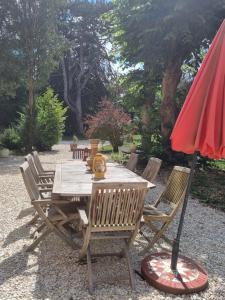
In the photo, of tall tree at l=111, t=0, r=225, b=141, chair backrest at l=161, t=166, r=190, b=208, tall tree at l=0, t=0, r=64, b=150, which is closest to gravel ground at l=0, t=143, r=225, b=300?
chair backrest at l=161, t=166, r=190, b=208

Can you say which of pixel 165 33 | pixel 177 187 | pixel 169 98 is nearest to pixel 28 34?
pixel 169 98

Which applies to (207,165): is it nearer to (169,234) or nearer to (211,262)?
(169,234)

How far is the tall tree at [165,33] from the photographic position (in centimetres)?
916

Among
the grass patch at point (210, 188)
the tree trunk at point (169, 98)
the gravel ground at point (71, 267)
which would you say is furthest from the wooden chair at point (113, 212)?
the tree trunk at point (169, 98)

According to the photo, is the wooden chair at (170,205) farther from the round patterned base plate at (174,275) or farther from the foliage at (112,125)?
the foliage at (112,125)

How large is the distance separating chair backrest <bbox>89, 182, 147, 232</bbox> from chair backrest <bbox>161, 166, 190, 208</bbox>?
0.90 metres

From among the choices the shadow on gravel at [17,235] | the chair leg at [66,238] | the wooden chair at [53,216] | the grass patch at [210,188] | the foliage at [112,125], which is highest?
the foliage at [112,125]

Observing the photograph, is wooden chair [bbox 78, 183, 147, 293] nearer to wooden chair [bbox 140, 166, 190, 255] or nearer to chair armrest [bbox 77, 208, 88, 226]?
chair armrest [bbox 77, 208, 88, 226]

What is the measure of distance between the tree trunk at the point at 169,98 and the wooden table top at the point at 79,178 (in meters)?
5.49

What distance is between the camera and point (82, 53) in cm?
3350

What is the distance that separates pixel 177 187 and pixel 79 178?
4.51 ft

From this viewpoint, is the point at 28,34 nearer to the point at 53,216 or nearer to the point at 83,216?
the point at 53,216

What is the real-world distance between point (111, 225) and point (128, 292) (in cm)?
66

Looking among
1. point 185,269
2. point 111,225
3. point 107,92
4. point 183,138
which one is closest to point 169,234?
point 185,269
